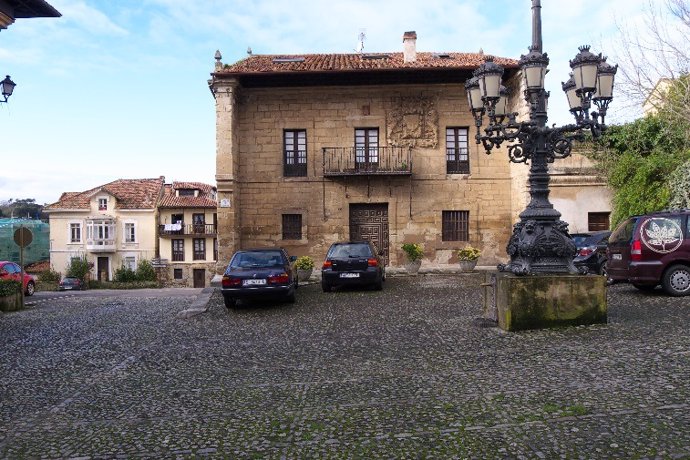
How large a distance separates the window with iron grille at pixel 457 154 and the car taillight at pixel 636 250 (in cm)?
1064

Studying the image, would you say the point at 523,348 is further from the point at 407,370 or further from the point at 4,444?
the point at 4,444

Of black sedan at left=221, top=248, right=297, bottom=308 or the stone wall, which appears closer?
black sedan at left=221, top=248, right=297, bottom=308

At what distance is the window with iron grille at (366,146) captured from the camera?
20.2m

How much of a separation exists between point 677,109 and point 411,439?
17.6 meters

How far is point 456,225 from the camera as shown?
2033 cm

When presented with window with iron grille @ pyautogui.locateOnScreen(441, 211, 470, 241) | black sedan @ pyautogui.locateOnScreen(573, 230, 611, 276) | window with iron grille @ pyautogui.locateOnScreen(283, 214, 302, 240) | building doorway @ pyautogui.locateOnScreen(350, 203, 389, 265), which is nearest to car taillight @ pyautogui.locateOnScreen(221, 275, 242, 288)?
black sedan @ pyautogui.locateOnScreen(573, 230, 611, 276)

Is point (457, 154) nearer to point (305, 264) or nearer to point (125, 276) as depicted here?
point (305, 264)

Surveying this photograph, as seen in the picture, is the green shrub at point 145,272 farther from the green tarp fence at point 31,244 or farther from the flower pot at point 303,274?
the flower pot at point 303,274

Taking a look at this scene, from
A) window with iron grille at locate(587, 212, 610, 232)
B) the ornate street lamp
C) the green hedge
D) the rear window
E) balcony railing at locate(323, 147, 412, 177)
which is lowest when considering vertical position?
the green hedge

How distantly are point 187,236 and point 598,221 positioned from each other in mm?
40599

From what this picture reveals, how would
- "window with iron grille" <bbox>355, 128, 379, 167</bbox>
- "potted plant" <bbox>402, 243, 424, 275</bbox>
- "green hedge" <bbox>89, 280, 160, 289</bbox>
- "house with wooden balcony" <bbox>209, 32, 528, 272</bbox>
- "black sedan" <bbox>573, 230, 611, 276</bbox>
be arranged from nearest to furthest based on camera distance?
"black sedan" <bbox>573, 230, 611, 276</bbox>
"potted plant" <bbox>402, 243, 424, 275</bbox>
"house with wooden balcony" <bbox>209, 32, 528, 272</bbox>
"window with iron grille" <bbox>355, 128, 379, 167</bbox>
"green hedge" <bbox>89, 280, 160, 289</bbox>

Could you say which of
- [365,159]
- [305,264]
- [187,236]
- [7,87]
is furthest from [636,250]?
[187,236]

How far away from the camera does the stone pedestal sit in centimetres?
737

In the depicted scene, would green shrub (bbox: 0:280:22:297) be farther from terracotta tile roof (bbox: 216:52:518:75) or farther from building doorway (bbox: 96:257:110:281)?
building doorway (bbox: 96:257:110:281)
